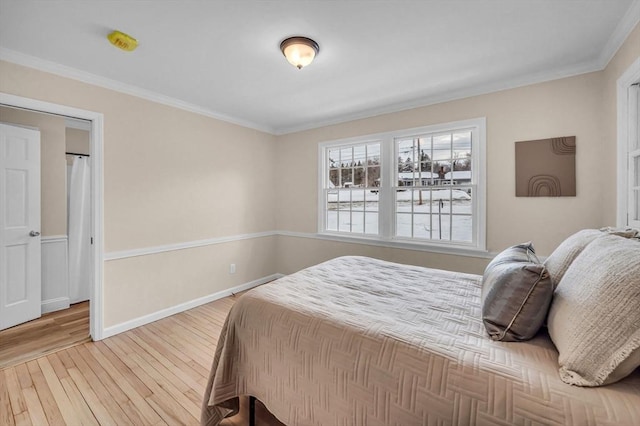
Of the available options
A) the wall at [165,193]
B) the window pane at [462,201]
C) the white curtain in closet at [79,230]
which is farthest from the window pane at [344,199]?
the white curtain in closet at [79,230]

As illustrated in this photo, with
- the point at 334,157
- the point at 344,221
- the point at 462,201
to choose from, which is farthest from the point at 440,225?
the point at 334,157

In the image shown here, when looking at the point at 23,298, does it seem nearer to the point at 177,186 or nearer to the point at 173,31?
the point at 177,186

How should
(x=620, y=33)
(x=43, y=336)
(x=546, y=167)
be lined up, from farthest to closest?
1. (x=43, y=336)
2. (x=546, y=167)
3. (x=620, y=33)

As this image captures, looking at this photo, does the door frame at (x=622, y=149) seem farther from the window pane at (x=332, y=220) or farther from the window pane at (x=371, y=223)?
the window pane at (x=332, y=220)

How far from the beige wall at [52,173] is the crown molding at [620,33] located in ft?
17.7

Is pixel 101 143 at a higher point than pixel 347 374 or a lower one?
higher

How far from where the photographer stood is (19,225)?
9.52ft

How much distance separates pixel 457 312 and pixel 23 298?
4.30 metres

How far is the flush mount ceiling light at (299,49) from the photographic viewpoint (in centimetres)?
200

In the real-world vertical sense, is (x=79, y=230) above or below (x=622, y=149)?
below

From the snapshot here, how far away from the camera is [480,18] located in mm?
1804

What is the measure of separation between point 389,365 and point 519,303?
0.63 m

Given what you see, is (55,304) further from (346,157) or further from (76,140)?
(346,157)

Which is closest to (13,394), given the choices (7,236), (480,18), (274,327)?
(7,236)
